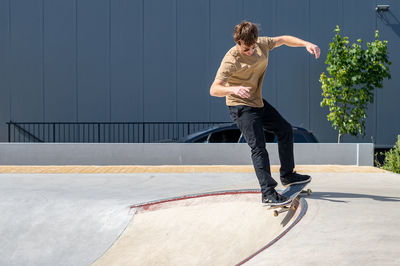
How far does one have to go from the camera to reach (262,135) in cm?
456

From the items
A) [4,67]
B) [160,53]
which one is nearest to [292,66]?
[160,53]

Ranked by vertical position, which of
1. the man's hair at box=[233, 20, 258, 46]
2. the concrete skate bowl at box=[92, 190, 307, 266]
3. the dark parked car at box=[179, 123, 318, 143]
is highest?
the man's hair at box=[233, 20, 258, 46]

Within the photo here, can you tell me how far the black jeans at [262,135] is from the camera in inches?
175

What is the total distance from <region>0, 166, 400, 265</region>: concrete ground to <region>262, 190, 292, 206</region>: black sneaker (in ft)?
0.88

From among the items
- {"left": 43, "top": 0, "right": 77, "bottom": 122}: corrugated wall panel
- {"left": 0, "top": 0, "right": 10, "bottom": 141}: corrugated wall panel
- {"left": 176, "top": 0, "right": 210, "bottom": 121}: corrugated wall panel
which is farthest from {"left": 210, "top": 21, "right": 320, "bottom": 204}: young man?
{"left": 0, "top": 0, "right": 10, "bottom": 141}: corrugated wall panel

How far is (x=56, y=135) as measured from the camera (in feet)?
54.6

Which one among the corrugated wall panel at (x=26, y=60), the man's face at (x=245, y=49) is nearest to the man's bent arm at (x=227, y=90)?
the man's face at (x=245, y=49)

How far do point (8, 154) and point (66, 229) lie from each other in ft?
20.2

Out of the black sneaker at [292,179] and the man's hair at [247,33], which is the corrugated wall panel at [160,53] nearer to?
the black sneaker at [292,179]

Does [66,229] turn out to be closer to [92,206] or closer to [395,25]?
[92,206]

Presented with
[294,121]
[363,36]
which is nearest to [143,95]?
[294,121]

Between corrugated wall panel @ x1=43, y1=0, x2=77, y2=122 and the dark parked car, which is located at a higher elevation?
corrugated wall panel @ x1=43, y1=0, x2=77, y2=122

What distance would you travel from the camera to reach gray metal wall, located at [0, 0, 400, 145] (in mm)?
16578

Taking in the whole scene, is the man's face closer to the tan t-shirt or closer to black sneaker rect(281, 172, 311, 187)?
the tan t-shirt
